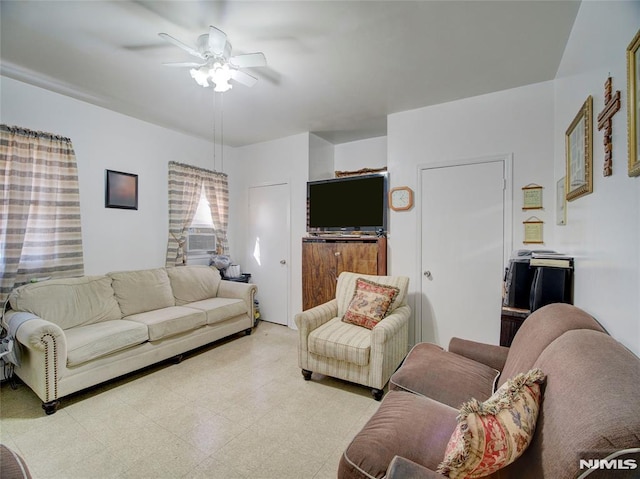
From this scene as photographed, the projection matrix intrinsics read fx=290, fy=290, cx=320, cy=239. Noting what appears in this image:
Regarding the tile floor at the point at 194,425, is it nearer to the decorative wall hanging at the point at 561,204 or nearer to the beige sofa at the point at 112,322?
the beige sofa at the point at 112,322

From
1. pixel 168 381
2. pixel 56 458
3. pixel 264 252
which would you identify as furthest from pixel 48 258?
pixel 264 252

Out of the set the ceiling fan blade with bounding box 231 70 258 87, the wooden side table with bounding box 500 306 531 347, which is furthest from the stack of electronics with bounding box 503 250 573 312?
the ceiling fan blade with bounding box 231 70 258 87

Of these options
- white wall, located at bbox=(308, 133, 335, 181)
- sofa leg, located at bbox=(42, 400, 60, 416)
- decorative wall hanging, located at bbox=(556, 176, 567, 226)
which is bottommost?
sofa leg, located at bbox=(42, 400, 60, 416)

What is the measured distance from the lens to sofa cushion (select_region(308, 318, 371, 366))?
2232 mm

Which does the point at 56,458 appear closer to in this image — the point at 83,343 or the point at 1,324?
the point at 83,343

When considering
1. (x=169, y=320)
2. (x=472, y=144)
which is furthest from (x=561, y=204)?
(x=169, y=320)

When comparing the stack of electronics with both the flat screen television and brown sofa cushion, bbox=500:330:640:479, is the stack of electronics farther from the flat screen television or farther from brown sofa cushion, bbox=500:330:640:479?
the flat screen television

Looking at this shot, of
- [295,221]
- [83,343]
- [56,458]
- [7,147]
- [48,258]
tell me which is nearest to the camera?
[56,458]

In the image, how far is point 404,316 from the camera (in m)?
2.61

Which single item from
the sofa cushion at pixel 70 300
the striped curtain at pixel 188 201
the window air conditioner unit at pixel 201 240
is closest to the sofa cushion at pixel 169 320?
the sofa cushion at pixel 70 300

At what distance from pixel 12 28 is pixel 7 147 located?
1052 millimetres

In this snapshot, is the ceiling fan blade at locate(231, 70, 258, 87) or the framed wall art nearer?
the ceiling fan blade at locate(231, 70, 258, 87)

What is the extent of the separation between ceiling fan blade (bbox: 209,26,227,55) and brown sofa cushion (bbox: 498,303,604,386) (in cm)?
238

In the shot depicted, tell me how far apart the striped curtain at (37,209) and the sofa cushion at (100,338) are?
69 cm
